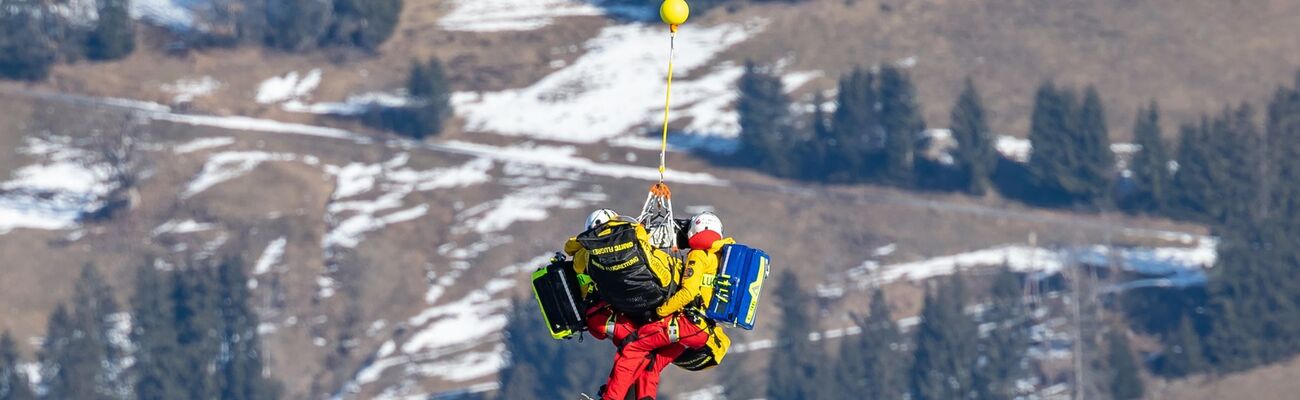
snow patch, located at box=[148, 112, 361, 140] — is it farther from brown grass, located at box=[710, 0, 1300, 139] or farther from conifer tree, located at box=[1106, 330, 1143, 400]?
conifer tree, located at box=[1106, 330, 1143, 400]

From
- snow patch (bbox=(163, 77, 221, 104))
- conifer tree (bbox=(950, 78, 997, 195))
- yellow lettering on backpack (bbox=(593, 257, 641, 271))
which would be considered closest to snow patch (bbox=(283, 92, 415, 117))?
snow patch (bbox=(163, 77, 221, 104))

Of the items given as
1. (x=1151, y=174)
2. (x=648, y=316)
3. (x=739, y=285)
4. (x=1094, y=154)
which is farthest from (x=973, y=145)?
(x=648, y=316)

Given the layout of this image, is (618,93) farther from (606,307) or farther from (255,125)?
(606,307)

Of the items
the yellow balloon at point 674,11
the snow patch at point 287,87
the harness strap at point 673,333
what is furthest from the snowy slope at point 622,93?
the yellow balloon at point 674,11

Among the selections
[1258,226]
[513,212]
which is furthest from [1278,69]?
[513,212]

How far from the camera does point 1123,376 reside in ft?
290

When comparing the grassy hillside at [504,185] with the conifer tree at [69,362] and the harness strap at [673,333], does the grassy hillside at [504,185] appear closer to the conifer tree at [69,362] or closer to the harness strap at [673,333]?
the conifer tree at [69,362]

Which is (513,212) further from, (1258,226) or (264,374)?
(1258,226)

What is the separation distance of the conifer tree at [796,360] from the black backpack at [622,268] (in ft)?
192

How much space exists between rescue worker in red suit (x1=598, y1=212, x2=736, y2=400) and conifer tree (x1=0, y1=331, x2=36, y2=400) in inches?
2506

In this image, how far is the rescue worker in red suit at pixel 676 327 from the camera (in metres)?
27.8

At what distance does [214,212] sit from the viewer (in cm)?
10350

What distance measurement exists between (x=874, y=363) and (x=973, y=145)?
73.7 feet

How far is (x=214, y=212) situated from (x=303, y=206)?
418 cm
